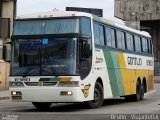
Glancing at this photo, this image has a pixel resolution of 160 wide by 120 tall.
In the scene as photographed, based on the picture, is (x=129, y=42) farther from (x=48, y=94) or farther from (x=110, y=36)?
(x=48, y=94)

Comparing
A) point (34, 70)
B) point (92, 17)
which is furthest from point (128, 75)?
point (34, 70)

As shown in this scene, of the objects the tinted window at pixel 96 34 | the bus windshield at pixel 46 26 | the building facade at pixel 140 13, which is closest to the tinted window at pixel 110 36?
the tinted window at pixel 96 34

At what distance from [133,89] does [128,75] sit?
3.70 feet

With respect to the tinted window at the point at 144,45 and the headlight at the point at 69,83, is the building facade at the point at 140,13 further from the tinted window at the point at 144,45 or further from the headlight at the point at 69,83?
the headlight at the point at 69,83

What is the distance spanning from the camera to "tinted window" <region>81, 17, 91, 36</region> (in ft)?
57.1

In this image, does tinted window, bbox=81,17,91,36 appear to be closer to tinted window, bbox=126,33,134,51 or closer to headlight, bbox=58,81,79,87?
headlight, bbox=58,81,79,87

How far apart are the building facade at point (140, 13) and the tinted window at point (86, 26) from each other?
7822 centimetres

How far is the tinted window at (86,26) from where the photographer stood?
57.1 feet

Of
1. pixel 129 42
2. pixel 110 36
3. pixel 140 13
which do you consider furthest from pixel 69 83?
pixel 140 13

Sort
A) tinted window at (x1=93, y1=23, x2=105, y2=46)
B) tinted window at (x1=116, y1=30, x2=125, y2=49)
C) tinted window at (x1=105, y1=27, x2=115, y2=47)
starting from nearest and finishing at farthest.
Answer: tinted window at (x1=93, y1=23, x2=105, y2=46)
tinted window at (x1=105, y1=27, x2=115, y2=47)
tinted window at (x1=116, y1=30, x2=125, y2=49)

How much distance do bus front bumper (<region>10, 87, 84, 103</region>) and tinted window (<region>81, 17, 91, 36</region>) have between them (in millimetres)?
2086

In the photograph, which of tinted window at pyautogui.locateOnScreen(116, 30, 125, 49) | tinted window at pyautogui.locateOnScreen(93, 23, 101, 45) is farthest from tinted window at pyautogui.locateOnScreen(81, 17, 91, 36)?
tinted window at pyautogui.locateOnScreen(116, 30, 125, 49)

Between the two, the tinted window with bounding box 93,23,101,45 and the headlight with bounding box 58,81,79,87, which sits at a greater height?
the tinted window with bounding box 93,23,101,45

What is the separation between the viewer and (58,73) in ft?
55.0
